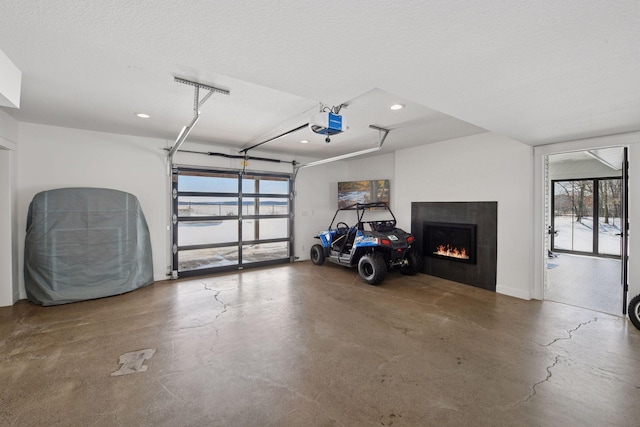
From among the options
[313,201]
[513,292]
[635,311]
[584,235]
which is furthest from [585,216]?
[313,201]

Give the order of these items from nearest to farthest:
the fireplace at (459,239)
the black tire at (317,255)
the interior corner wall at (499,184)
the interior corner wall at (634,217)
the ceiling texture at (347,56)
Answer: the ceiling texture at (347,56)
the interior corner wall at (634,217)
the interior corner wall at (499,184)
the fireplace at (459,239)
the black tire at (317,255)

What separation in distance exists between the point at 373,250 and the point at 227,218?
3107 millimetres

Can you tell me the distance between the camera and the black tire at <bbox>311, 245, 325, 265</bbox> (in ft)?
20.8

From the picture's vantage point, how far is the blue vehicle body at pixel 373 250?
4.88 metres

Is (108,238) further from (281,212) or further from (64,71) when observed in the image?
(281,212)

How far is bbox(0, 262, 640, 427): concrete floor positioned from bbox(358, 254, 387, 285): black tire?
0.68 m

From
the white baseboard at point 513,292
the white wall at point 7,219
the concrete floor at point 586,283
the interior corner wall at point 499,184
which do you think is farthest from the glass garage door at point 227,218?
the concrete floor at point 586,283

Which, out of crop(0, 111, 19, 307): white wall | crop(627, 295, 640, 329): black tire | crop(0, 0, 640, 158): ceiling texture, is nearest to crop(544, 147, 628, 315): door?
crop(627, 295, 640, 329): black tire

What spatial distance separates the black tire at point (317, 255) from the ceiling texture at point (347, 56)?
3622 millimetres

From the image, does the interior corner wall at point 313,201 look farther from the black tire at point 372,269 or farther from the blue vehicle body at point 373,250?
the black tire at point 372,269

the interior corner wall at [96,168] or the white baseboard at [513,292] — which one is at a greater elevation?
the interior corner wall at [96,168]

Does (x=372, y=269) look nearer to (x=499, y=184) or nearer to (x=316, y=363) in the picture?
(x=499, y=184)

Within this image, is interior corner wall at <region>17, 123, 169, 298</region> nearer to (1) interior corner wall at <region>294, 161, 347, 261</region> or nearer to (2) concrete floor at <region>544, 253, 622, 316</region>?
(1) interior corner wall at <region>294, 161, 347, 261</region>

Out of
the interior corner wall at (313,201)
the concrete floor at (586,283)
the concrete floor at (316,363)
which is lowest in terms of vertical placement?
the concrete floor at (316,363)
